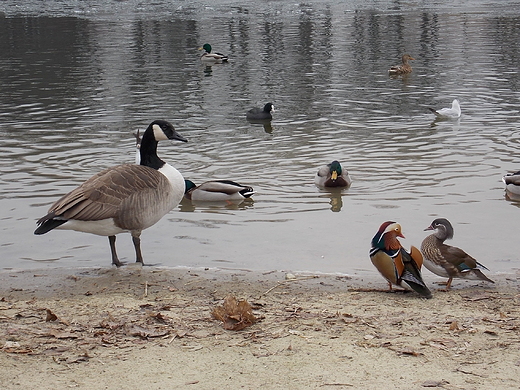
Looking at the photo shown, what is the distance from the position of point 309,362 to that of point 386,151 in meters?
9.12

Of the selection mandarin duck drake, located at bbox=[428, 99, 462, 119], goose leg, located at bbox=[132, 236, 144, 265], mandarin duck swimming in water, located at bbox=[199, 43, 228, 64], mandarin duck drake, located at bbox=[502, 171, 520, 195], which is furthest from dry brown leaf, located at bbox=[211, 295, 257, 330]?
mandarin duck swimming in water, located at bbox=[199, 43, 228, 64]

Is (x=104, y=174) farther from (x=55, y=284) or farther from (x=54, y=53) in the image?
(x=54, y=53)

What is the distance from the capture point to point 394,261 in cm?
702

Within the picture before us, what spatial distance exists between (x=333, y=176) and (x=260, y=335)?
598 cm

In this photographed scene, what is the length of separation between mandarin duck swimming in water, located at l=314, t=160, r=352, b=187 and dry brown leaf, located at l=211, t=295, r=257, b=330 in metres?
5.67

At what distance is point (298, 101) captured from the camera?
19516 millimetres

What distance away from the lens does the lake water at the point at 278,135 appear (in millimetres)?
9398

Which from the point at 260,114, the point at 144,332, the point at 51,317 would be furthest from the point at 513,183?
the point at 51,317

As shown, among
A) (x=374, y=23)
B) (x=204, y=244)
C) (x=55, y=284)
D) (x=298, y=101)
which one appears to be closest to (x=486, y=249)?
(x=204, y=244)

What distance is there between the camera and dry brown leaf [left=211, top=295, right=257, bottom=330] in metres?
6.02

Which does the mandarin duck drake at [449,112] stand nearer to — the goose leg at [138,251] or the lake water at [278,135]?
the lake water at [278,135]

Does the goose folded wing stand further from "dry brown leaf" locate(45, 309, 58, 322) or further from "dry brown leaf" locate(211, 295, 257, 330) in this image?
"dry brown leaf" locate(211, 295, 257, 330)

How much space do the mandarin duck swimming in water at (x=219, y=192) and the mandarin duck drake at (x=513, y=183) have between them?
3.77 meters

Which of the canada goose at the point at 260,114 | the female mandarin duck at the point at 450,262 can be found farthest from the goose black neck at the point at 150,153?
the canada goose at the point at 260,114
